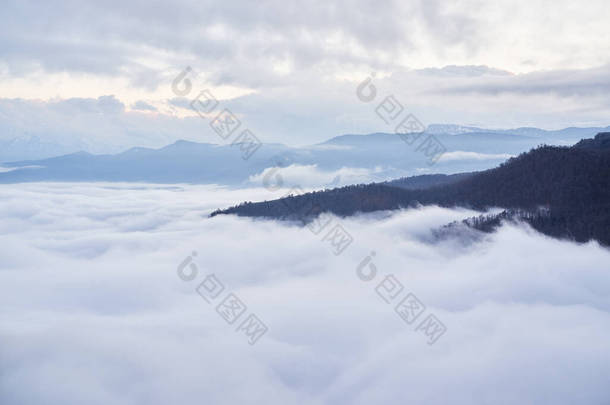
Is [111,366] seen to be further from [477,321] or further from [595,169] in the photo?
[595,169]

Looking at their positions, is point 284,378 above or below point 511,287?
above

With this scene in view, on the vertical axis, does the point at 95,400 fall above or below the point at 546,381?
above

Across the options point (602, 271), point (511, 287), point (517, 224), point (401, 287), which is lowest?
point (602, 271)

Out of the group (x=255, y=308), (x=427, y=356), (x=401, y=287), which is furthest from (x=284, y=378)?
(x=401, y=287)

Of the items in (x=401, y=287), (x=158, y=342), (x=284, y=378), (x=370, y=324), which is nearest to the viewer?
(x=284, y=378)

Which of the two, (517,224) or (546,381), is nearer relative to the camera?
(546,381)

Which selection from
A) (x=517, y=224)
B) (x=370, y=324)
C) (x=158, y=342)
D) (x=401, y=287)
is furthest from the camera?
(x=401, y=287)

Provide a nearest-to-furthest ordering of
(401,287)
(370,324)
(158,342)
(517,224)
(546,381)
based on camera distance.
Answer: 1. (546,381)
2. (158,342)
3. (370,324)
4. (517,224)
5. (401,287)

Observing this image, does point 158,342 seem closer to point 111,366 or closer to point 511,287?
point 111,366

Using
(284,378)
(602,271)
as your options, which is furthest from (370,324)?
(602,271)
